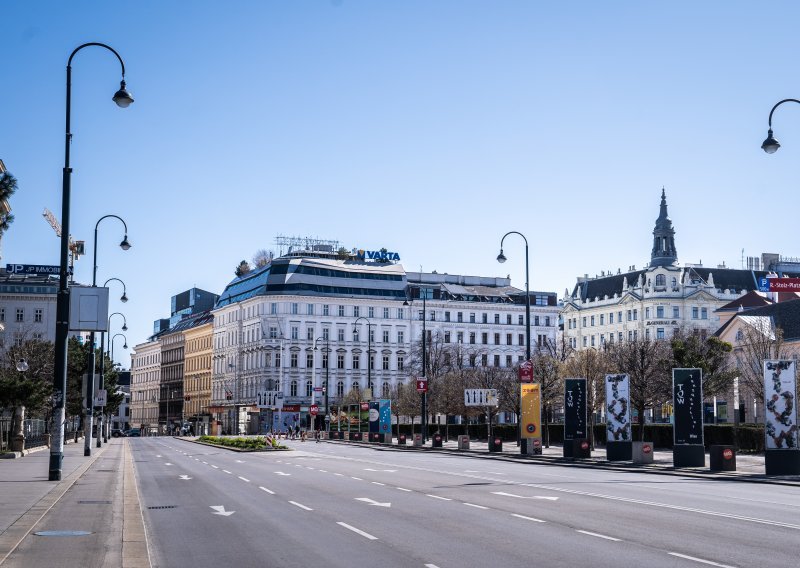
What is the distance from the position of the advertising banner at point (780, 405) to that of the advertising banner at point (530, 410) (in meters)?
16.0

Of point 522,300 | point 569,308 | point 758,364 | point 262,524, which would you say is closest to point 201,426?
point 522,300

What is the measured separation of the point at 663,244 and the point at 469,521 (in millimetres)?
148405

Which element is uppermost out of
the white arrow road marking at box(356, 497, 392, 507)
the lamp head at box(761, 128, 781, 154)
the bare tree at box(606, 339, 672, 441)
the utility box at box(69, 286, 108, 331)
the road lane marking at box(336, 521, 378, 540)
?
the lamp head at box(761, 128, 781, 154)

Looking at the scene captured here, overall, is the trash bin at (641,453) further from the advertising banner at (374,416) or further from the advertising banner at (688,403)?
the advertising banner at (374,416)

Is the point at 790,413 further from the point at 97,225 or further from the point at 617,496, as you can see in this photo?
the point at 97,225

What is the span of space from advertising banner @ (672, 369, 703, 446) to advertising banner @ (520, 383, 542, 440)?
450 inches

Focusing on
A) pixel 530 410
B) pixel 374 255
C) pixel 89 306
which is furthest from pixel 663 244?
pixel 89 306

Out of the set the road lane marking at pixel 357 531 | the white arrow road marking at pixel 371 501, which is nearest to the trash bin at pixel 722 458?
the white arrow road marking at pixel 371 501

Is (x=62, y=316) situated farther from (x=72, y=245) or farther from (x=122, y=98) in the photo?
(x=72, y=245)

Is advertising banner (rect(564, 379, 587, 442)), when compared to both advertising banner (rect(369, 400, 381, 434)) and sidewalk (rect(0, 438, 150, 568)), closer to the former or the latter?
sidewalk (rect(0, 438, 150, 568))

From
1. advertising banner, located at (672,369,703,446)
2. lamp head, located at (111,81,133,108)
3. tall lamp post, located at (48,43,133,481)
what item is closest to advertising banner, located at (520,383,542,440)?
advertising banner, located at (672,369,703,446)

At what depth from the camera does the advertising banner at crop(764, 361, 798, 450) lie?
112 ft

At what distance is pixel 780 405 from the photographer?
3425cm

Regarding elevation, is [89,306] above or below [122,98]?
below
